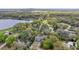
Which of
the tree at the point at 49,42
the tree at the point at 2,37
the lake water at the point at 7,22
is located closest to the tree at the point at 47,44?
the tree at the point at 49,42

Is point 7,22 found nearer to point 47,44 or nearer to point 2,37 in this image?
point 2,37

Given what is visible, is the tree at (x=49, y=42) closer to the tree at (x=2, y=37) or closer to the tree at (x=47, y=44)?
the tree at (x=47, y=44)

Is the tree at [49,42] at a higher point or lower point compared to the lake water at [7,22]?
lower

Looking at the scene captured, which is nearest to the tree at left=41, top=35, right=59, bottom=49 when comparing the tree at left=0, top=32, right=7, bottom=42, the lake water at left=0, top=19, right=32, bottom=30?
the lake water at left=0, top=19, right=32, bottom=30

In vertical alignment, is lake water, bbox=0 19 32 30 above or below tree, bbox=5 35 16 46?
above

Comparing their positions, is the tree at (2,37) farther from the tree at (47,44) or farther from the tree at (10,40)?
the tree at (47,44)

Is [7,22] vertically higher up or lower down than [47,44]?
higher up

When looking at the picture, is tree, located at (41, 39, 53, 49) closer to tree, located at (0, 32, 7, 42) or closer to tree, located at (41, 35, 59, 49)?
tree, located at (41, 35, 59, 49)

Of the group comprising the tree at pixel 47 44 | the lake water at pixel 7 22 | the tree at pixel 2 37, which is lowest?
the tree at pixel 47 44

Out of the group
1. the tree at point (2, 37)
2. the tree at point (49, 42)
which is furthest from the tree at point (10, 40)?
the tree at point (49, 42)

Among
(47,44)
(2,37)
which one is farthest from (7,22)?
(47,44)
